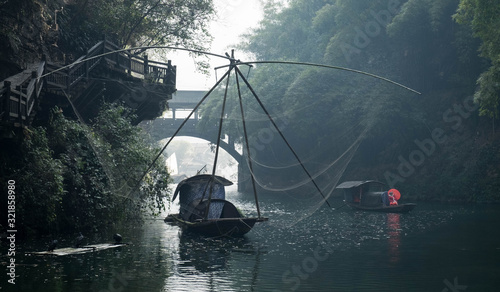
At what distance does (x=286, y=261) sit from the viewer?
1852 cm

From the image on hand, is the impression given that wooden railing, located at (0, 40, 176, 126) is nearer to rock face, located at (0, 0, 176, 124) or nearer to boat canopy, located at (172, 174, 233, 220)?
rock face, located at (0, 0, 176, 124)

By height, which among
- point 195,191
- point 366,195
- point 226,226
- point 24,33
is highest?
point 24,33

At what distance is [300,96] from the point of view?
175 ft

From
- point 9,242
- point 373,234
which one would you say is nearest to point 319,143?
point 373,234

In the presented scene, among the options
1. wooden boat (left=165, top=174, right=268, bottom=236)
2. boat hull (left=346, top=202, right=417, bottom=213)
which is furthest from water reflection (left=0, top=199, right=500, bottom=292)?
boat hull (left=346, top=202, right=417, bottom=213)

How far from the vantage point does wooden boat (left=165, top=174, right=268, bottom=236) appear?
2291 cm

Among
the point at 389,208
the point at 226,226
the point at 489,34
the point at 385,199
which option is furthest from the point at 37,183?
the point at 489,34

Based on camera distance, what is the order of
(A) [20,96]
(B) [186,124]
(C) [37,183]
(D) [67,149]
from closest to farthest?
(A) [20,96], (C) [37,183], (D) [67,149], (B) [186,124]

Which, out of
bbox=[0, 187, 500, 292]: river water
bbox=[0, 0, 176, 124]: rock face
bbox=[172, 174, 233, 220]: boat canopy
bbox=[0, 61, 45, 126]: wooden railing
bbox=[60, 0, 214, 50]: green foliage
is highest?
bbox=[60, 0, 214, 50]: green foliage

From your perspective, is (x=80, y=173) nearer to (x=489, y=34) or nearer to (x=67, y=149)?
(x=67, y=149)

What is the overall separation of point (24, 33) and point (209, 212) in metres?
11.4

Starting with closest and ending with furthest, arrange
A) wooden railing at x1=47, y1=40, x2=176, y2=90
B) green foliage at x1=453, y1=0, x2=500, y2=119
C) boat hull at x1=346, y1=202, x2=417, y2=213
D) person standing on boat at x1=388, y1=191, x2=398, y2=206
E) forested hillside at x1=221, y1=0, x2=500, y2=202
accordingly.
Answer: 1. wooden railing at x1=47, y1=40, x2=176, y2=90
2. green foliage at x1=453, y1=0, x2=500, y2=119
3. boat hull at x1=346, y1=202, x2=417, y2=213
4. person standing on boat at x1=388, y1=191, x2=398, y2=206
5. forested hillside at x1=221, y1=0, x2=500, y2=202

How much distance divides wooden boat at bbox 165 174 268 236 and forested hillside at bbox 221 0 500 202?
68.0 ft

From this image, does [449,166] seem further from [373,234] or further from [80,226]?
[80,226]
